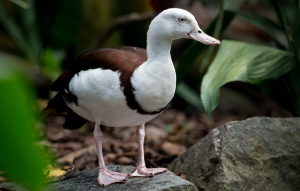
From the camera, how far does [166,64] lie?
6.44 ft

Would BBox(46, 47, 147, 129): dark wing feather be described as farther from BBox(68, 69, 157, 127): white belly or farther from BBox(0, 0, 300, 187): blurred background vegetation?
BBox(0, 0, 300, 187): blurred background vegetation

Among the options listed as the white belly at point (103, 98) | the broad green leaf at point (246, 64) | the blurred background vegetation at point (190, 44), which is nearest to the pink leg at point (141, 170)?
the white belly at point (103, 98)

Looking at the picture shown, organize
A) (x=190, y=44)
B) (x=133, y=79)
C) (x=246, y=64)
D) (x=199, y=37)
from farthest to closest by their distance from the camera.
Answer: (x=190, y=44) < (x=246, y=64) < (x=199, y=37) < (x=133, y=79)

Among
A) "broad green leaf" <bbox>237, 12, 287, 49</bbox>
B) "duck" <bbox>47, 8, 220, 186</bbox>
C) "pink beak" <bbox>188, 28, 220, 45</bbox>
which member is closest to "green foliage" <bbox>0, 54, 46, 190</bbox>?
"duck" <bbox>47, 8, 220, 186</bbox>

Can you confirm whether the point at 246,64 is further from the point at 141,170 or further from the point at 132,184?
the point at 132,184

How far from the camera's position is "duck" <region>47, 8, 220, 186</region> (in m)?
1.91

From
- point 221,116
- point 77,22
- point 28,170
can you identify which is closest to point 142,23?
point 77,22

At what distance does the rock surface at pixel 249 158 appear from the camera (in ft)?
6.97

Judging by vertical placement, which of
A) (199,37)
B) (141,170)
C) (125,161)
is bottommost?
(125,161)

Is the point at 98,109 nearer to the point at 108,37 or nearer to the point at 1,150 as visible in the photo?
the point at 1,150

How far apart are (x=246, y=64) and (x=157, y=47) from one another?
0.82 metres

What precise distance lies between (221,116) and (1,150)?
4.23m

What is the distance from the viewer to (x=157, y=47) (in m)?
1.97

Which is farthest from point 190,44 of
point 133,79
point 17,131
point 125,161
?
point 17,131
